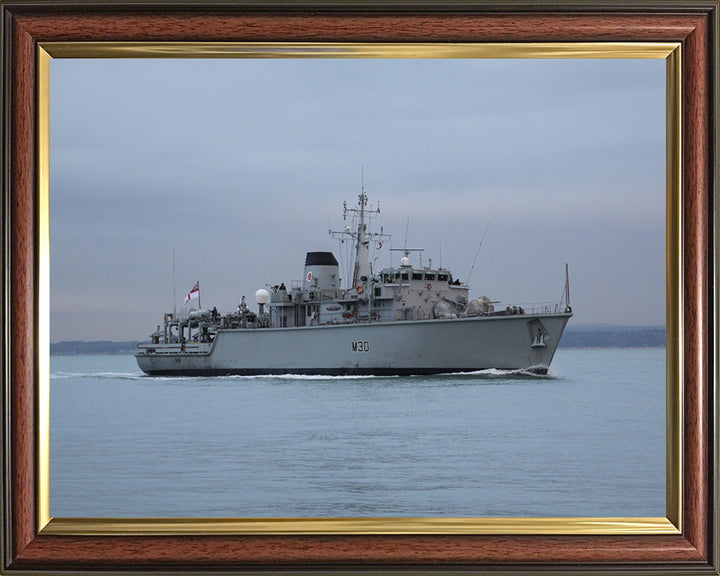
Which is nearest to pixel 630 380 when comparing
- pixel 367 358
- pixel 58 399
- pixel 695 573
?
pixel 695 573

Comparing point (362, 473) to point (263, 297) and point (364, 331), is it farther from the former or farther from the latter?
point (263, 297)

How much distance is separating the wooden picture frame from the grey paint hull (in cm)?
1691

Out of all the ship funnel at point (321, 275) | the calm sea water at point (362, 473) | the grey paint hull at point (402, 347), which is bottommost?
the grey paint hull at point (402, 347)

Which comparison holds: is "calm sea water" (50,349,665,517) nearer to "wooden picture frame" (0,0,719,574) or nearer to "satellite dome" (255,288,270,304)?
"wooden picture frame" (0,0,719,574)

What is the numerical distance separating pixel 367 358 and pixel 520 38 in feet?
66.3

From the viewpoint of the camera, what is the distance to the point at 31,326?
3.36 m

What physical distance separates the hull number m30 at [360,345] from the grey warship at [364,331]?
1.1 inches

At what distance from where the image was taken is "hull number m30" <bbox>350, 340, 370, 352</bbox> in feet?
76.5

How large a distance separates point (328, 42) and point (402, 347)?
19.7m

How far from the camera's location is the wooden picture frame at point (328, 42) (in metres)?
3.24

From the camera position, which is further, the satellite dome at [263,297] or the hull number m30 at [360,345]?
the satellite dome at [263,297]

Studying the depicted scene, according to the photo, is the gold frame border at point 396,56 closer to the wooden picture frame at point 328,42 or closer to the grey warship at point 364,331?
the wooden picture frame at point 328,42

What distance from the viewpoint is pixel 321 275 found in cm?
2661

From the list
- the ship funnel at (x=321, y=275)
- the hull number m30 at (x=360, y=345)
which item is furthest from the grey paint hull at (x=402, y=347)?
the ship funnel at (x=321, y=275)
